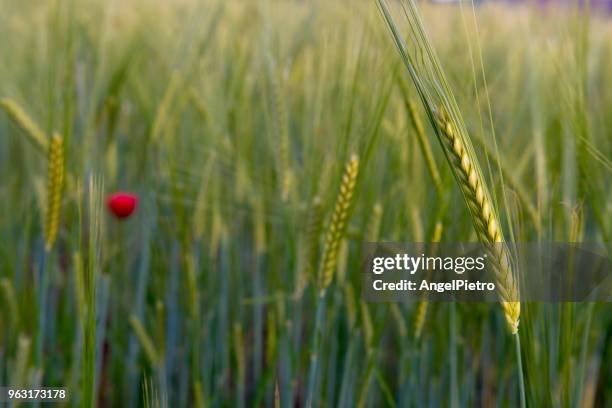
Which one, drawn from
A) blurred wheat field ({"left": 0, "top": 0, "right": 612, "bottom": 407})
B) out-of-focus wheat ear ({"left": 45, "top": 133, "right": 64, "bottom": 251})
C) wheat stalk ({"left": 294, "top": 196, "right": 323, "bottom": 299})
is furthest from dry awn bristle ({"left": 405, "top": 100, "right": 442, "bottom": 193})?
out-of-focus wheat ear ({"left": 45, "top": 133, "right": 64, "bottom": 251})

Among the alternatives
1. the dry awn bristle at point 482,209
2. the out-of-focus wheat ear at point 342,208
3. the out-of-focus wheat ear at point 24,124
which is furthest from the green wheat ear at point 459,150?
the out-of-focus wheat ear at point 24,124

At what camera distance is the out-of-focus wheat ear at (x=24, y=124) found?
0.76m

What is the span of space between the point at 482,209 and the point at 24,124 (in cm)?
54

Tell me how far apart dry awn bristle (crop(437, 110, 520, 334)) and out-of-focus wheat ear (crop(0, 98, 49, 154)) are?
469mm

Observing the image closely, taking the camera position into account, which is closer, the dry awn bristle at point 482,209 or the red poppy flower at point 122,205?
Answer: the dry awn bristle at point 482,209

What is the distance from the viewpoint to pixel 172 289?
0.97m

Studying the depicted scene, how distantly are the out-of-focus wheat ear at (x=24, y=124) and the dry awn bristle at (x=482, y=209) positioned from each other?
0.47 meters

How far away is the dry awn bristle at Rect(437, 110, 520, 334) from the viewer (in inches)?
17.4

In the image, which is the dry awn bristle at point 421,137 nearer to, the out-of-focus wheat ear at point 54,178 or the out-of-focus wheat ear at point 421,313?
Result: the out-of-focus wheat ear at point 421,313

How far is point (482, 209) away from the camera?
44cm

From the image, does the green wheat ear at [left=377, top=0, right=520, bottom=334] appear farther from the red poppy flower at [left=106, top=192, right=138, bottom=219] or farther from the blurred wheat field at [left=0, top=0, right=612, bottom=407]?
the red poppy flower at [left=106, top=192, right=138, bottom=219]

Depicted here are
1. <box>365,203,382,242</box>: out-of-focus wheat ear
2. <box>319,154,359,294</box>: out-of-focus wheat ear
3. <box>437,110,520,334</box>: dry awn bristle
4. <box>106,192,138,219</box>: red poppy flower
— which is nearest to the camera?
<box>437,110,520,334</box>: dry awn bristle

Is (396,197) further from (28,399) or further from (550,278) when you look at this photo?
(28,399)

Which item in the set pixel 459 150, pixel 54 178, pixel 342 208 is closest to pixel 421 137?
pixel 342 208
